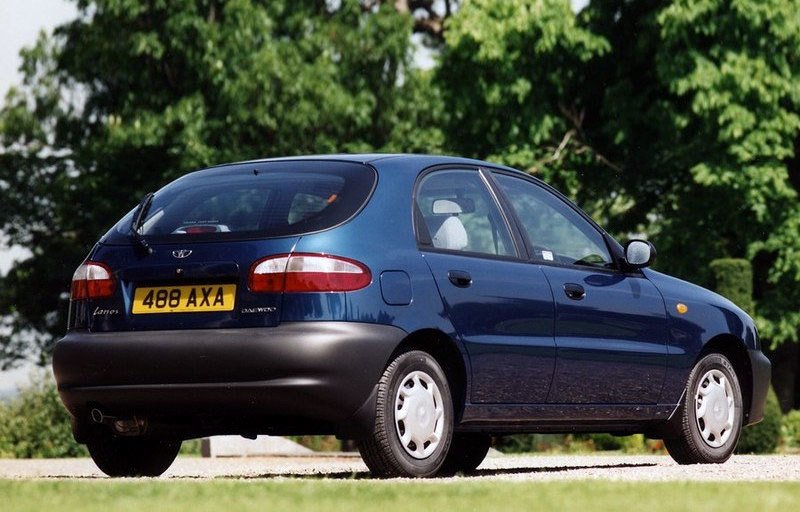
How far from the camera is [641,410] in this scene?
370 inches

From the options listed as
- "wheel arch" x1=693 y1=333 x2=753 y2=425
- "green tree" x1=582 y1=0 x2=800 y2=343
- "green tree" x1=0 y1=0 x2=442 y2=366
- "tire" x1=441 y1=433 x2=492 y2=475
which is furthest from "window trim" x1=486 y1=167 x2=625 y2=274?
"green tree" x1=0 y1=0 x2=442 y2=366

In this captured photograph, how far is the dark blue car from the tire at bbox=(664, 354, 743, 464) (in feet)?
2.26

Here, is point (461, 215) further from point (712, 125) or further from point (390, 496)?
point (712, 125)

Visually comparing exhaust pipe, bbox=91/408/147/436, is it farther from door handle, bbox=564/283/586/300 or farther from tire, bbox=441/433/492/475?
tire, bbox=441/433/492/475

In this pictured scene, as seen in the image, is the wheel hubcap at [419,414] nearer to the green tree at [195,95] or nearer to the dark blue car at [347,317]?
the dark blue car at [347,317]

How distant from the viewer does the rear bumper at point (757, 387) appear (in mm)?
10352

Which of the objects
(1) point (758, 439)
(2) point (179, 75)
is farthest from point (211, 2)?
(1) point (758, 439)

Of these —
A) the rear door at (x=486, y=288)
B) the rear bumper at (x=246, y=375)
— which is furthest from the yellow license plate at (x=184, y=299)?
the rear door at (x=486, y=288)

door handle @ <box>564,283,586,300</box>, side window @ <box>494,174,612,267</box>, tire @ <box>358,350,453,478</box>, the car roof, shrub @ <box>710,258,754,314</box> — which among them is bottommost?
shrub @ <box>710,258,754,314</box>

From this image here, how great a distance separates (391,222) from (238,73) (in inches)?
901

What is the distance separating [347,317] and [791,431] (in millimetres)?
15566

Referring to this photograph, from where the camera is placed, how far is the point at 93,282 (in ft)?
25.9

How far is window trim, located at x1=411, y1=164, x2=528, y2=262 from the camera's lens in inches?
313

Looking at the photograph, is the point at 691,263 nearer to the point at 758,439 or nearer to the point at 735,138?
the point at 735,138
